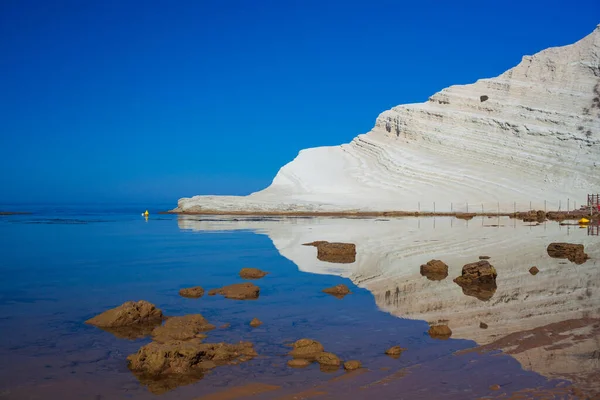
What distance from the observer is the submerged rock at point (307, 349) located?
215 inches

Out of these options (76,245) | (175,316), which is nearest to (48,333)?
(175,316)

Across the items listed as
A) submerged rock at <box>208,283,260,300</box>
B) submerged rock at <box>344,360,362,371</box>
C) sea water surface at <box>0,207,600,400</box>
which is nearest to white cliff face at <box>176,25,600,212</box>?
sea water surface at <box>0,207,600,400</box>

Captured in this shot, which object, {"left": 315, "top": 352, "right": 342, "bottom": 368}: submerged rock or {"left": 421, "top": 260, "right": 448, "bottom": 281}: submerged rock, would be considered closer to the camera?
{"left": 315, "top": 352, "right": 342, "bottom": 368}: submerged rock

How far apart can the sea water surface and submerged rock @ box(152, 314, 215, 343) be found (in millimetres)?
235

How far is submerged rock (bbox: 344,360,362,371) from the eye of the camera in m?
5.04

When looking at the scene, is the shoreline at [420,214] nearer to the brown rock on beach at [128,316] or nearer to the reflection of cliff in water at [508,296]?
the reflection of cliff in water at [508,296]

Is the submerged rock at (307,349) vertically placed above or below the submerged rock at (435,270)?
below

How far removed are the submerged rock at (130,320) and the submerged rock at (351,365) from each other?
267cm

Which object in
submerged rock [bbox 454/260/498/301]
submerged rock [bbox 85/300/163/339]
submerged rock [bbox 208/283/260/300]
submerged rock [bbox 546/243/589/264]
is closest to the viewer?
submerged rock [bbox 85/300/163/339]

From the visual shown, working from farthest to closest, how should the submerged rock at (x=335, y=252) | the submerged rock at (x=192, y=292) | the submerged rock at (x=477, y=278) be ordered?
the submerged rock at (x=335, y=252) < the submerged rock at (x=477, y=278) < the submerged rock at (x=192, y=292)

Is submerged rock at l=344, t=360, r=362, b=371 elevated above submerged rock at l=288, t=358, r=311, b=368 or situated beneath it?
elevated above

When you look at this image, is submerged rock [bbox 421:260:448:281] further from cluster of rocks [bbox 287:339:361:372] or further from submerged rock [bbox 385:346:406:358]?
cluster of rocks [bbox 287:339:361:372]

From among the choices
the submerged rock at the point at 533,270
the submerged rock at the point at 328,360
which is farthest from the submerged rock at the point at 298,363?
the submerged rock at the point at 533,270

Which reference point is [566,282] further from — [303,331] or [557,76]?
[557,76]
